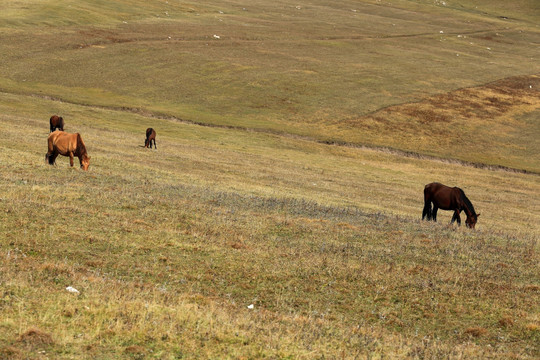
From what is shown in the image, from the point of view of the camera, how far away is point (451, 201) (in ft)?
99.6

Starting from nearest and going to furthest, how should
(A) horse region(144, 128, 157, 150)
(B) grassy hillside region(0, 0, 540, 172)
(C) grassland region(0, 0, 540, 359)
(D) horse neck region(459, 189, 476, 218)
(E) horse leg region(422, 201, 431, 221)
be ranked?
(C) grassland region(0, 0, 540, 359), (D) horse neck region(459, 189, 476, 218), (E) horse leg region(422, 201, 431, 221), (A) horse region(144, 128, 157, 150), (B) grassy hillside region(0, 0, 540, 172)

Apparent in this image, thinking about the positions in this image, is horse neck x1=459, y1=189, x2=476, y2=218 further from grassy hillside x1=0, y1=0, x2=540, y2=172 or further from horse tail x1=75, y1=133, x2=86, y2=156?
grassy hillside x1=0, y1=0, x2=540, y2=172

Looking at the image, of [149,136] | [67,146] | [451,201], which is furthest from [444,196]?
[149,136]

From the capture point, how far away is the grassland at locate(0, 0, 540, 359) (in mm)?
11984

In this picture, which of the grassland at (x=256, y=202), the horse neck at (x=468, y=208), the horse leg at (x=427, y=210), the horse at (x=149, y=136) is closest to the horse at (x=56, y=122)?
the grassland at (x=256, y=202)

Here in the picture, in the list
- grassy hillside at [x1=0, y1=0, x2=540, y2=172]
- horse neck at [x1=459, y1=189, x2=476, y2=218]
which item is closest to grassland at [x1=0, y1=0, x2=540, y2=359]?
grassy hillside at [x1=0, y1=0, x2=540, y2=172]

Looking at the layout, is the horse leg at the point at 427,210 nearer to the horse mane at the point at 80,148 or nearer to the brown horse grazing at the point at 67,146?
the brown horse grazing at the point at 67,146

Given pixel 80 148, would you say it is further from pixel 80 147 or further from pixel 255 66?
pixel 255 66

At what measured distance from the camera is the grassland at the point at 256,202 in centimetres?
1198

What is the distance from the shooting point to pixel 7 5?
123 m

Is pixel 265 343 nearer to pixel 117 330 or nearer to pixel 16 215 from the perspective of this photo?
pixel 117 330

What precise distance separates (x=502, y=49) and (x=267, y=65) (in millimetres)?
76170

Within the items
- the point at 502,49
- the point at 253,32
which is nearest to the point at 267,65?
the point at 253,32

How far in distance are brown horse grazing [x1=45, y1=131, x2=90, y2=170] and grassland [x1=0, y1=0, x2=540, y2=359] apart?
2.78 feet
